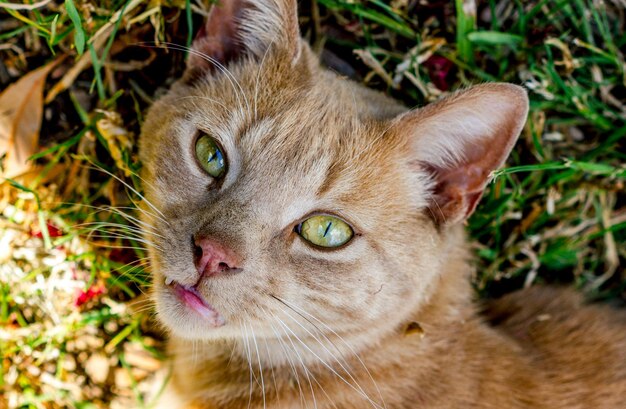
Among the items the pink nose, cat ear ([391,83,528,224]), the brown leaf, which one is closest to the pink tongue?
the pink nose

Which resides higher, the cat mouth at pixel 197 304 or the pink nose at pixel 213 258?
the pink nose at pixel 213 258

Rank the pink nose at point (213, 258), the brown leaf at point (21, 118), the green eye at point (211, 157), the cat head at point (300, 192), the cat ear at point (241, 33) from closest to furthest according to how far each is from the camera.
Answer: the pink nose at point (213, 258) < the cat head at point (300, 192) < the green eye at point (211, 157) < the cat ear at point (241, 33) < the brown leaf at point (21, 118)

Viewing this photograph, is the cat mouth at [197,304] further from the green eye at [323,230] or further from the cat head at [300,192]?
the green eye at [323,230]

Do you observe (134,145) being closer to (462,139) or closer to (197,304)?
(197,304)

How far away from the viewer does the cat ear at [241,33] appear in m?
2.45

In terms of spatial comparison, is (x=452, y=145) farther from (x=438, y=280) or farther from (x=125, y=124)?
(x=125, y=124)

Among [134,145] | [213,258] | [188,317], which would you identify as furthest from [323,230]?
[134,145]

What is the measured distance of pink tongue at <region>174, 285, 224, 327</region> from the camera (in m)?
2.18

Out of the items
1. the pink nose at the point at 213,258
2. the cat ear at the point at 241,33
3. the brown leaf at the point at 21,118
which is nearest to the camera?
the pink nose at the point at 213,258

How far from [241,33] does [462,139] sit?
1.06 m

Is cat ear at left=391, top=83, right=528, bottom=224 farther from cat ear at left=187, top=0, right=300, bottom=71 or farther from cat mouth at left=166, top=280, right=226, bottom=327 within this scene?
cat mouth at left=166, top=280, right=226, bottom=327

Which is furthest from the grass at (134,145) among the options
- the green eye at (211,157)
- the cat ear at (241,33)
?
the green eye at (211,157)

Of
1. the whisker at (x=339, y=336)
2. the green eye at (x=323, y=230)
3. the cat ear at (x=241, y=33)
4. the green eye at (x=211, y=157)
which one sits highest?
the cat ear at (x=241, y=33)

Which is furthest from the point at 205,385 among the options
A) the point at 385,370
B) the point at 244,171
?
the point at 244,171
